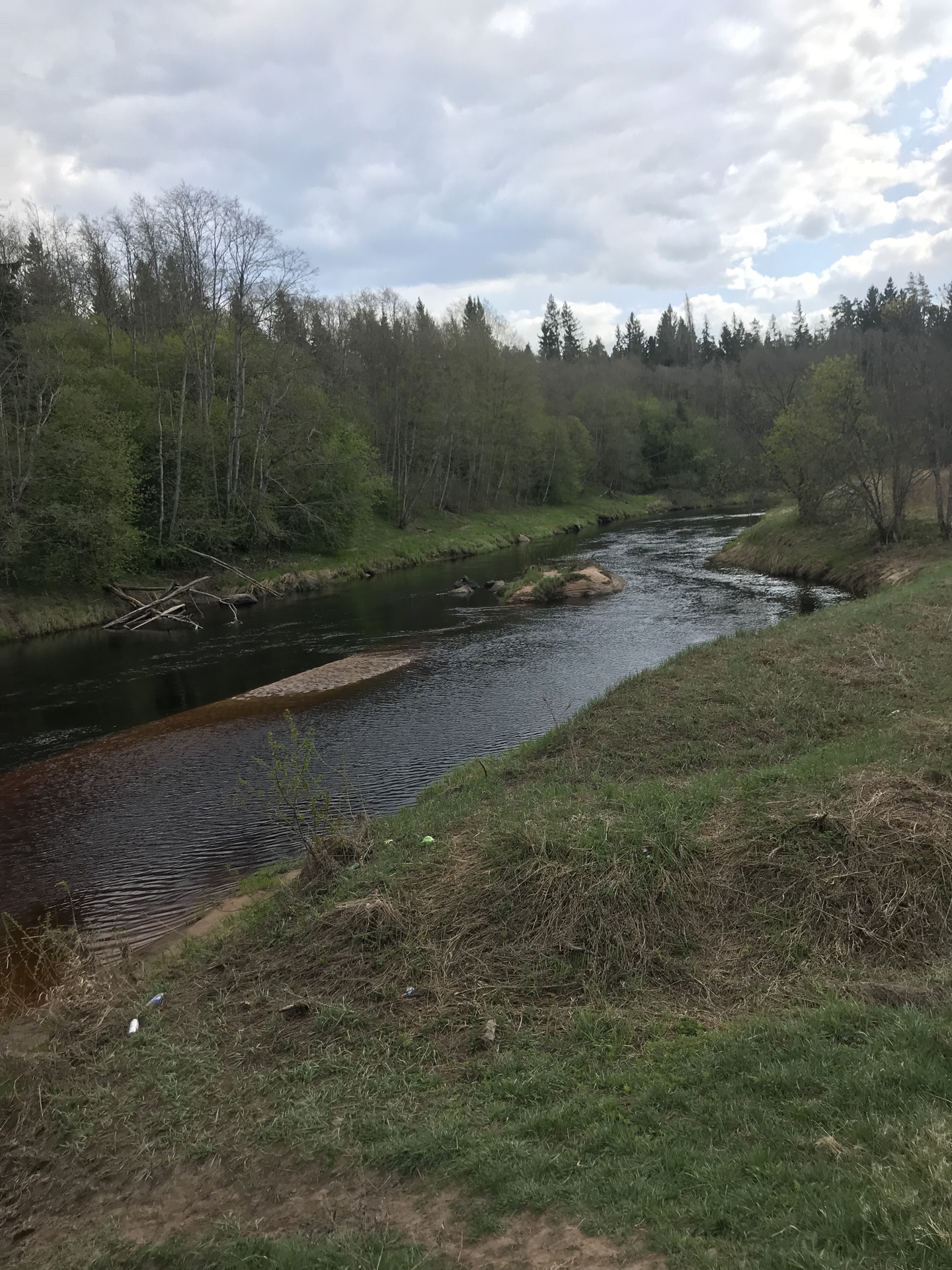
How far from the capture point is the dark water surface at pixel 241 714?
43.2 feet

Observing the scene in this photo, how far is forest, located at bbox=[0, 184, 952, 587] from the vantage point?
3378cm

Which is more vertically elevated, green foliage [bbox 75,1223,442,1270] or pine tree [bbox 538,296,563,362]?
pine tree [bbox 538,296,563,362]

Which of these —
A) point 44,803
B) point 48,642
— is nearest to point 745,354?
point 48,642

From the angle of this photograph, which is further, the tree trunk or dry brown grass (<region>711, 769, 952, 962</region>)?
the tree trunk

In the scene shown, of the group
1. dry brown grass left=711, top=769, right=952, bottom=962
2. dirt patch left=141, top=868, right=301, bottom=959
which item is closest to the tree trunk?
dirt patch left=141, top=868, right=301, bottom=959

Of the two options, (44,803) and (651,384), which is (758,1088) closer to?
(44,803)

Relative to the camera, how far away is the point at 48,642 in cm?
3172

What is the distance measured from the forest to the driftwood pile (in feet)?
5.36

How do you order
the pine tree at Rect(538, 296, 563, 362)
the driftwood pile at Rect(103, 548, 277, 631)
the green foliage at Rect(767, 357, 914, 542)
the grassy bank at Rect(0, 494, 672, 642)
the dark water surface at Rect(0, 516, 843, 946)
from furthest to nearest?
the pine tree at Rect(538, 296, 563, 362) → the driftwood pile at Rect(103, 548, 277, 631) → the green foliage at Rect(767, 357, 914, 542) → the grassy bank at Rect(0, 494, 672, 642) → the dark water surface at Rect(0, 516, 843, 946)

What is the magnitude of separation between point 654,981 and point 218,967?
4.67 m

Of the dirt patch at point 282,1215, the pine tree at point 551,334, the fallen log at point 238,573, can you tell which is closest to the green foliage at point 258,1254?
the dirt patch at point 282,1215

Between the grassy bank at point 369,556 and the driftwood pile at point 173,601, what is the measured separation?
0.62m

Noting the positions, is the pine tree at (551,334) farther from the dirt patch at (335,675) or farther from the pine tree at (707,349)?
the dirt patch at (335,675)

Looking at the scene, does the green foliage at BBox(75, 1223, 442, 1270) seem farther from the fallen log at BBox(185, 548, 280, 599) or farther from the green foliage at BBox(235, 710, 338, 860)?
the fallen log at BBox(185, 548, 280, 599)
